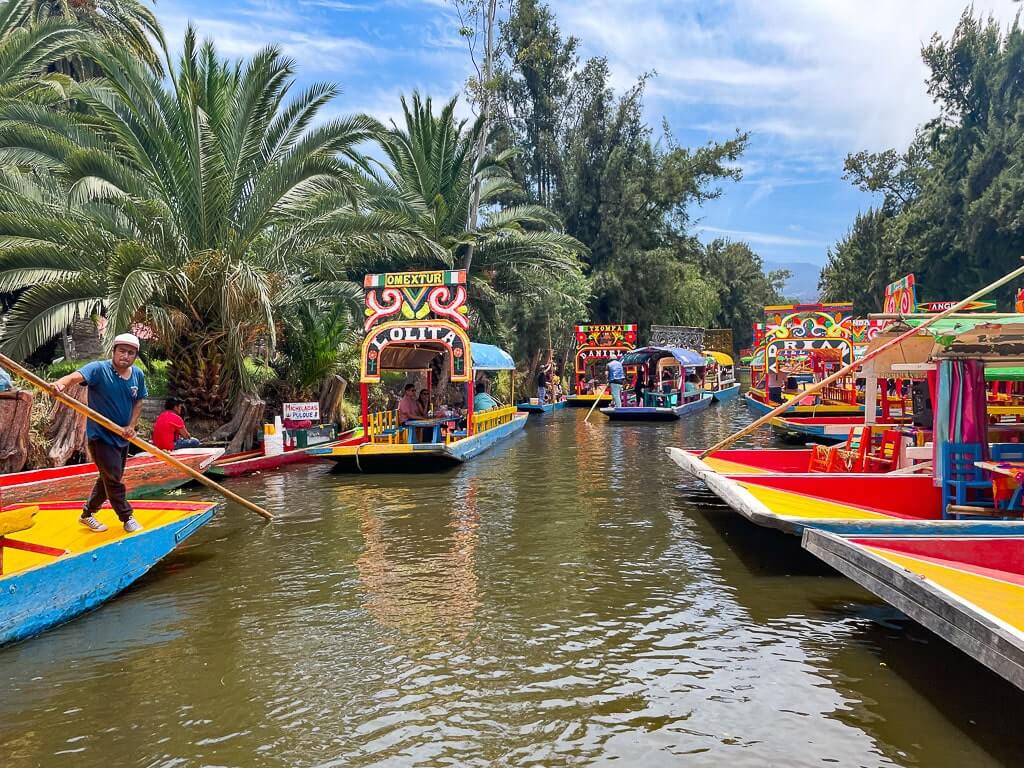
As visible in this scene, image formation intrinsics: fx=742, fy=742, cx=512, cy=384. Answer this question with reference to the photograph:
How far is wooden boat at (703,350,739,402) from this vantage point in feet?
117

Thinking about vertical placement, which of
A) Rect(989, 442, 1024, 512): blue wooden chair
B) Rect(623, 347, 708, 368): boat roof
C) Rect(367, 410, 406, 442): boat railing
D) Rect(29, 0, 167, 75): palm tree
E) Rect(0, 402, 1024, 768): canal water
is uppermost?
Rect(29, 0, 167, 75): palm tree

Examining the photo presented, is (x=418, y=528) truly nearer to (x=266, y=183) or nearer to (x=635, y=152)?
(x=266, y=183)

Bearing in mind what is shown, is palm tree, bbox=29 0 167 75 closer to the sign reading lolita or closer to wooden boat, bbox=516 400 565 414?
wooden boat, bbox=516 400 565 414

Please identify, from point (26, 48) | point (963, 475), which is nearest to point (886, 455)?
point (963, 475)

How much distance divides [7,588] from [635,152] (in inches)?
1568

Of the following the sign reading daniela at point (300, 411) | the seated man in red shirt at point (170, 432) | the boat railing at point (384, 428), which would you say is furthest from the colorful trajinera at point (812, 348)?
the seated man in red shirt at point (170, 432)

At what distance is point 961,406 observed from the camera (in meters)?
6.94

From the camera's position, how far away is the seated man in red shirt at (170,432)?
1106 cm

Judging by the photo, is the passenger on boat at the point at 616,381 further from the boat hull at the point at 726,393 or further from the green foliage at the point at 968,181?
the green foliage at the point at 968,181

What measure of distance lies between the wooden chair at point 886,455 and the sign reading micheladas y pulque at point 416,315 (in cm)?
708

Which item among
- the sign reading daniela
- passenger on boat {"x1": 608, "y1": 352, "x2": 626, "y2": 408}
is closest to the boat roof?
passenger on boat {"x1": 608, "y1": 352, "x2": 626, "y2": 408}

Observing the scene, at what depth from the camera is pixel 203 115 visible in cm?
1329

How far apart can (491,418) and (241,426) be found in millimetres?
5894

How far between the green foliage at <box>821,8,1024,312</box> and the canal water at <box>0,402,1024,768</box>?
33.7 metres
